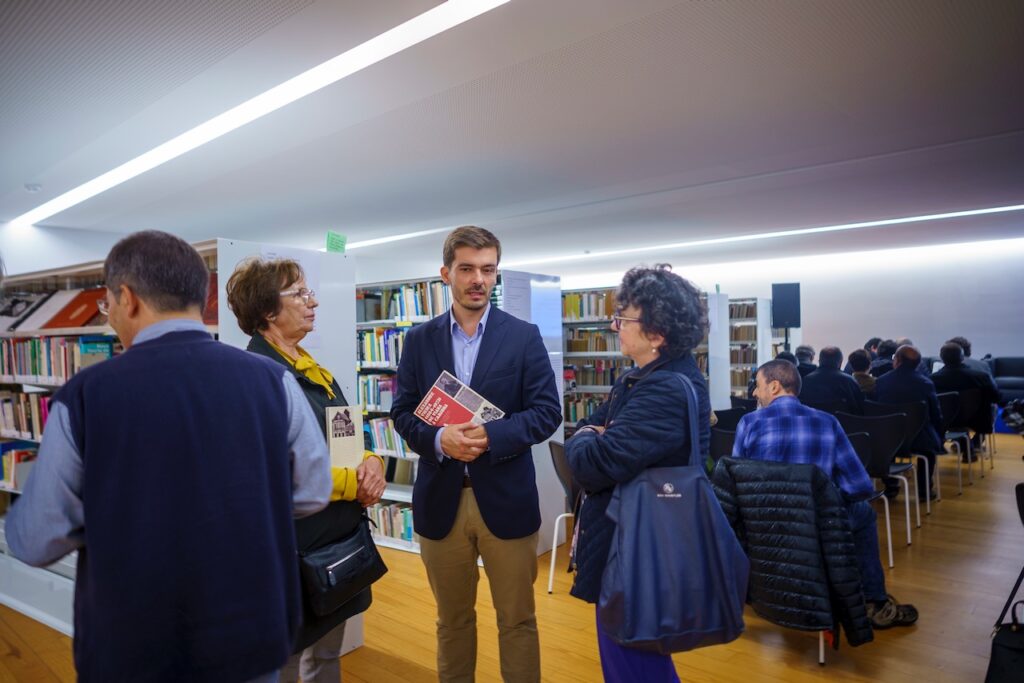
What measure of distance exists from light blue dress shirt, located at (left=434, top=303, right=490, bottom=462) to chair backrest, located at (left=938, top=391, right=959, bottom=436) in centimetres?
584

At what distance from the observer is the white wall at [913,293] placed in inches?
451

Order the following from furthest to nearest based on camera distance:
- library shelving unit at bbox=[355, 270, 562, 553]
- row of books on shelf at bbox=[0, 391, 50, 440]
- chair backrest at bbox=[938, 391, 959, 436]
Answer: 1. chair backrest at bbox=[938, 391, 959, 436]
2. library shelving unit at bbox=[355, 270, 562, 553]
3. row of books on shelf at bbox=[0, 391, 50, 440]

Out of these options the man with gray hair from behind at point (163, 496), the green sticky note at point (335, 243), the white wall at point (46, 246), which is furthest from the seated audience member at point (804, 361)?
the white wall at point (46, 246)

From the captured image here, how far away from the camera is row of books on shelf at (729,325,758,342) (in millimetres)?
8578

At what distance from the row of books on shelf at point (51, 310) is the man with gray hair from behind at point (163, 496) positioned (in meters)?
1.94

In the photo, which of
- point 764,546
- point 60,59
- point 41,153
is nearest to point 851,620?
point 764,546

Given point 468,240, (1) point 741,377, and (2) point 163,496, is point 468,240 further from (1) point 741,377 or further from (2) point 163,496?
(1) point 741,377

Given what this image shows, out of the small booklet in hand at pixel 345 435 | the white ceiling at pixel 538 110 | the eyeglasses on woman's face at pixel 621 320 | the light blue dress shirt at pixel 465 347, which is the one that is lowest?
the small booklet in hand at pixel 345 435

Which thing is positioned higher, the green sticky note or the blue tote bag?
the green sticky note

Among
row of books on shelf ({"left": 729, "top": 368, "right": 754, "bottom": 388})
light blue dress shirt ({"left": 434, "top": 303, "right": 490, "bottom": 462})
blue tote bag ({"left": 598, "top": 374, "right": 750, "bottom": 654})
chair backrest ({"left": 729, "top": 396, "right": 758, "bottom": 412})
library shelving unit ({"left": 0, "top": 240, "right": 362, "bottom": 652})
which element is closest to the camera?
blue tote bag ({"left": 598, "top": 374, "right": 750, "bottom": 654})

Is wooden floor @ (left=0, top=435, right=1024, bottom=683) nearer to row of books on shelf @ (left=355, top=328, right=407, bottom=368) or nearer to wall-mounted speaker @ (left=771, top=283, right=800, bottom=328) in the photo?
row of books on shelf @ (left=355, top=328, right=407, bottom=368)

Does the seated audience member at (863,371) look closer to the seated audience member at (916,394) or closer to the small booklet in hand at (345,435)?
the seated audience member at (916,394)

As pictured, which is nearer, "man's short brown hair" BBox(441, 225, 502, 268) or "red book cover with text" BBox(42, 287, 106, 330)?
"man's short brown hair" BBox(441, 225, 502, 268)

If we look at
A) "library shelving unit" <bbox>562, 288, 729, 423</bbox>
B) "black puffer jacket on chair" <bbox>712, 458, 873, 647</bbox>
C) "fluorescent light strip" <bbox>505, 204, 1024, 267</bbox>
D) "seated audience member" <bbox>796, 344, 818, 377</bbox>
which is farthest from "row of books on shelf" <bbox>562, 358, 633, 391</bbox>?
"fluorescent light strip" <bbox>505, 204, 1024, 267</bbox>
